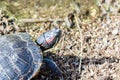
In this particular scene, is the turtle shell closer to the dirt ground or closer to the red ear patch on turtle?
the red ear patch on turtle

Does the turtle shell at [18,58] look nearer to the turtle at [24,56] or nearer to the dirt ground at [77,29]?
the turtle at [24,56]

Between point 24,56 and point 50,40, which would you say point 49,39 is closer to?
point 50,40

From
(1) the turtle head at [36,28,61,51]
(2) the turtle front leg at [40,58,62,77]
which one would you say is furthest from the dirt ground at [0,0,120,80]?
(1) the turtle head at [36,28,61,51]

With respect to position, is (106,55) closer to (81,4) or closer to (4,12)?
(81,4)

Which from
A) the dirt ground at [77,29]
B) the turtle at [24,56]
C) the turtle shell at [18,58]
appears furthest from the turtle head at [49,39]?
the dirt ground at [77,29]

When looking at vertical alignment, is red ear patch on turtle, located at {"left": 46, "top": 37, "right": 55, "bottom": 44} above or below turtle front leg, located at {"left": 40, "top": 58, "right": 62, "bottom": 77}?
above

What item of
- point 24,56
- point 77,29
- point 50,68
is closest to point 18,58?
point 24,56

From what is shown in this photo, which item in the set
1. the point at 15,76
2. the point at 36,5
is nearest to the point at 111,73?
the point at 15,76
